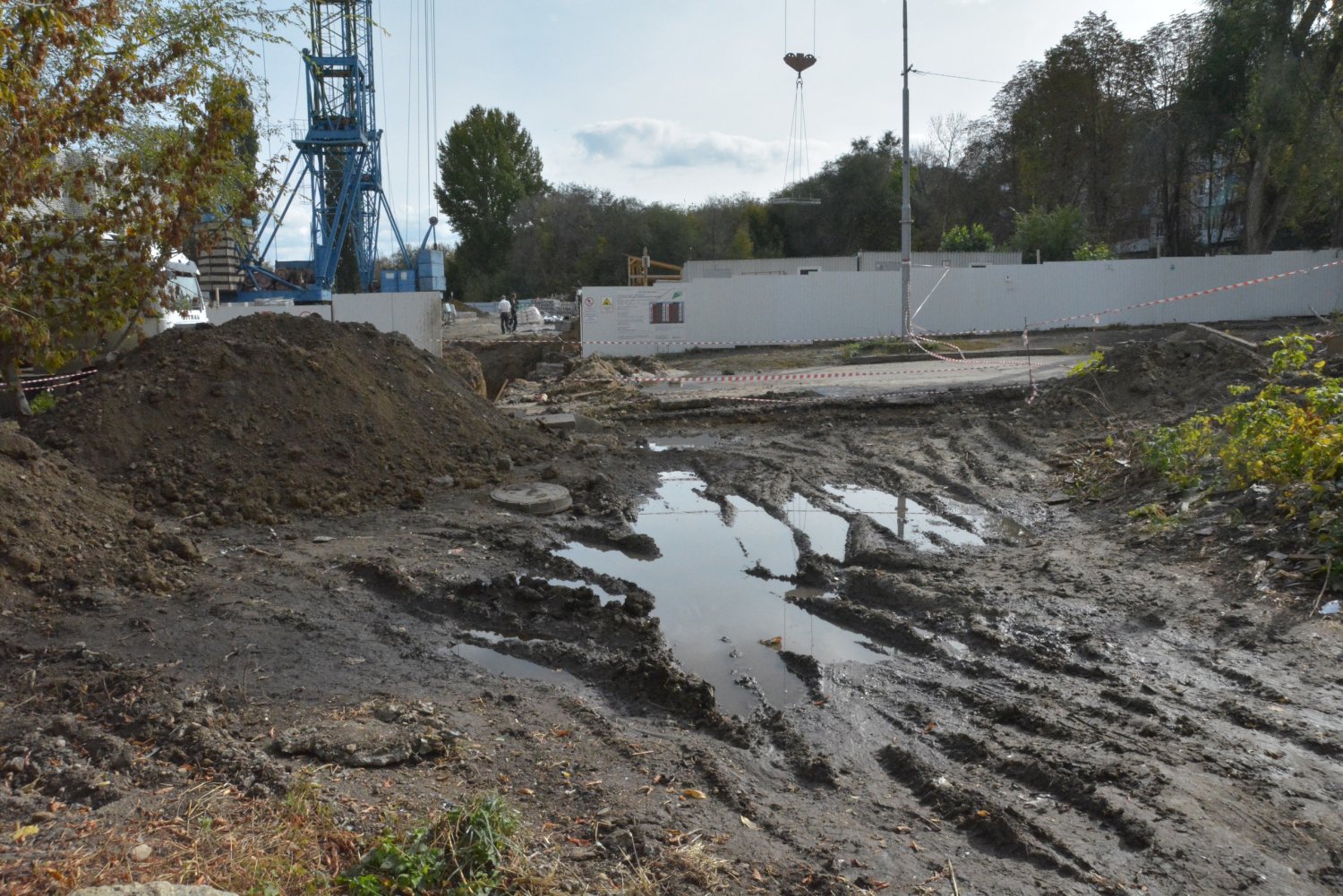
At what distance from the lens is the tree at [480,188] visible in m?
66.1

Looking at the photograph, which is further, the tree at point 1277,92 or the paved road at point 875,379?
the tree at point 1277,92

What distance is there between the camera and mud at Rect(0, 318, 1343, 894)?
391 cm

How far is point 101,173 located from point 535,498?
7409 mm

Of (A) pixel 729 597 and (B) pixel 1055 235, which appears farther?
(B) pixel 1055 235

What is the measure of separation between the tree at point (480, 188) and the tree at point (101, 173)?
5411 cm

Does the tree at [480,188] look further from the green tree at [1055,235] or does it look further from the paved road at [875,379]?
the paved road at [875,379]

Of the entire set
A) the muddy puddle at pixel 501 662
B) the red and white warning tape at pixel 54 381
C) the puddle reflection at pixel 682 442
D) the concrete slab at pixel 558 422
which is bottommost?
the muddy puddle at pixel 501 662

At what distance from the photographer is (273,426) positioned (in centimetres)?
1024

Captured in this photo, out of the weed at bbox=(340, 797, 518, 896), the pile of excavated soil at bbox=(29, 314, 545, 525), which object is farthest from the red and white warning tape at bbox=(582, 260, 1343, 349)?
the weed at bbox=(340, 797, 518, 896)

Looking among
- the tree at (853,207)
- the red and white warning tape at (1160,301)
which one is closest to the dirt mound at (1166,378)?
the red and white warning tape at (1160,301)

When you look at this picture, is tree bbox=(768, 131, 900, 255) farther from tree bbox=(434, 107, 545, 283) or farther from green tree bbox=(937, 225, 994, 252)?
tree bbox=(434, 107, 545, 283)

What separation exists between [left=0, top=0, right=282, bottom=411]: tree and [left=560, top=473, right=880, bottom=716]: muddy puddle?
671cm

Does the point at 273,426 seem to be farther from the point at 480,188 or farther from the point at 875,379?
the point at 480,188

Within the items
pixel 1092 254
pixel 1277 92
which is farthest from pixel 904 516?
pixel 1277 92
